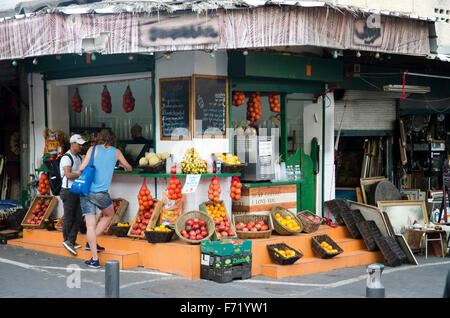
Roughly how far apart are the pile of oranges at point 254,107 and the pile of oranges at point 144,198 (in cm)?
233

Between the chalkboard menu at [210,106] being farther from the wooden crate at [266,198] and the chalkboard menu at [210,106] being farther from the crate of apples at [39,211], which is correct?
the crate of apples at [39,211]

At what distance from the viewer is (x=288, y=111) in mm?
11484

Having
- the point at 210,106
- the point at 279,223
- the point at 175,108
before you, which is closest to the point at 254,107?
the point at 210,106

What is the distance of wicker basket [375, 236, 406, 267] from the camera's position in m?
9.63

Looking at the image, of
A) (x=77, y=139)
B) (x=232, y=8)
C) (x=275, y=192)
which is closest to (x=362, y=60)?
(x=275, y=192)

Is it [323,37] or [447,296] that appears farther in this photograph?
[323,37]

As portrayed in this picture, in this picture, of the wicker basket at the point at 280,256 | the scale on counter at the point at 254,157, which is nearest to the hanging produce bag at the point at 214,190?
the scale on counter at the point at 254,157

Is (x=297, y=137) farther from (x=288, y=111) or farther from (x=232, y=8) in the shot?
(x=232, y=8)

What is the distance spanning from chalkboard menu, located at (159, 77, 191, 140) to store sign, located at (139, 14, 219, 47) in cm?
121

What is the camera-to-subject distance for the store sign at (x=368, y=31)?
359 inches

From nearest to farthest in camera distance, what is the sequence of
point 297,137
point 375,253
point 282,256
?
point 282,256 → point 375,253 → point 297,137

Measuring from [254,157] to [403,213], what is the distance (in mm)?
3386

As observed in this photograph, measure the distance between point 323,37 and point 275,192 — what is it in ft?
9.53
